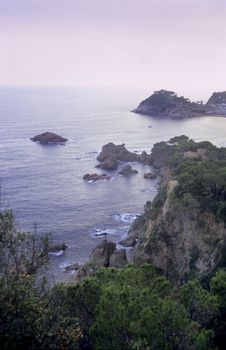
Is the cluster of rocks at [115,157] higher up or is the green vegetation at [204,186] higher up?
the green vegetation at [204,186]

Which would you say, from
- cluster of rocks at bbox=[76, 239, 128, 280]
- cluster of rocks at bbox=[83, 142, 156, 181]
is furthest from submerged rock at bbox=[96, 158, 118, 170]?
cluster of rocks at bbox=[76, 239, 128, 280]

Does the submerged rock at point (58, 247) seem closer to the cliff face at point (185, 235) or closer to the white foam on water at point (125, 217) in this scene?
the cliff face at point (185, 235)

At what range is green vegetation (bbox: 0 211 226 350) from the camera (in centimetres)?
1655

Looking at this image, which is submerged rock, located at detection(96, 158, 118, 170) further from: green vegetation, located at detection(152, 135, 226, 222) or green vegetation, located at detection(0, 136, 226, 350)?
green vegetation, located at detection(0, 136, 226, 350)

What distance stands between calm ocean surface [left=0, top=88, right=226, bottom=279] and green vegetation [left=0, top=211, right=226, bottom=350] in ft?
88.4

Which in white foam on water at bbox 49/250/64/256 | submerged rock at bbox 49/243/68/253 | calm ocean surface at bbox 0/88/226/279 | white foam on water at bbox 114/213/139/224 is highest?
calm ocean surface at bbox 0/88/226/279

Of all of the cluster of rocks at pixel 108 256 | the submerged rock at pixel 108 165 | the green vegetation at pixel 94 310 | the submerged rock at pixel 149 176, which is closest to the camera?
the green vegetation at pixel 94 310

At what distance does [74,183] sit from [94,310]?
67.1 m

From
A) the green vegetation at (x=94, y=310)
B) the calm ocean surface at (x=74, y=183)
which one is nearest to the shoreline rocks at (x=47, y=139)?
the calm ocean surface at (x=74, y=183)

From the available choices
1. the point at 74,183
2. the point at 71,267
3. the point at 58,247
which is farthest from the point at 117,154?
the point at 71,267

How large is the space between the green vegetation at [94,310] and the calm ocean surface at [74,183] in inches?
1061

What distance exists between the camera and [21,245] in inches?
805

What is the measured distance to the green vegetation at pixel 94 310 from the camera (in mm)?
16547

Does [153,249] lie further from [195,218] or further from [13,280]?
[13,280]
